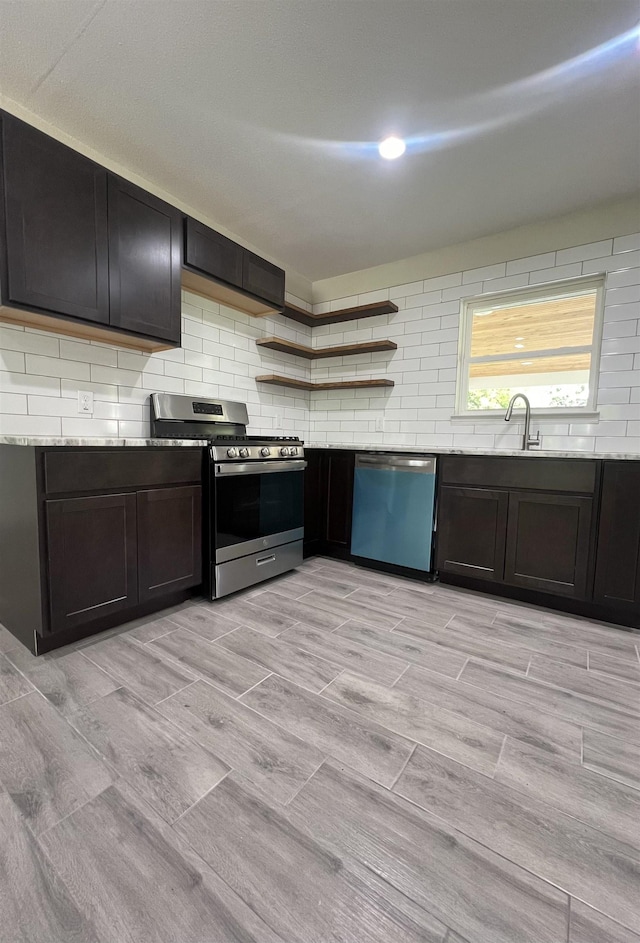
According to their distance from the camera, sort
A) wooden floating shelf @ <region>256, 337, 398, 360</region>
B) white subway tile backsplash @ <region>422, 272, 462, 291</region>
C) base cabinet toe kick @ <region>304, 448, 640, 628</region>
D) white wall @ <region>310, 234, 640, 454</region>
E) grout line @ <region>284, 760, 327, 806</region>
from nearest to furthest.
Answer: grout line @ <region>284, 760, 327, 806</region> → base cabinet toe kick @ <region>304, 448, 640, 628</region> → white wall @ <region>310, 234, 640, 454</region> → white subway tile backsplash @ <region>422, 272, 462, 291</region> → wooden floating shelf @ <region>256, 337, 398, 360</region>

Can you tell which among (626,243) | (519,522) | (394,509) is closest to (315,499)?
(394,509)

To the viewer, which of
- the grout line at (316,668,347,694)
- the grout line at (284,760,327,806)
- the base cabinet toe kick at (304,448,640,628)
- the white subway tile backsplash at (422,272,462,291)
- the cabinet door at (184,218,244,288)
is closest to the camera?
the grout line at (284,760,327,806)

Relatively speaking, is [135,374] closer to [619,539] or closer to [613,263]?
[619,539]

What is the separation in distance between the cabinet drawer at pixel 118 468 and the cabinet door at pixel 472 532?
1.57 metres

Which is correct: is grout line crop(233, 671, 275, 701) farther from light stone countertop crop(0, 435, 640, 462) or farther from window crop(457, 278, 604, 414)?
window crop(457, 278, 604, 414)

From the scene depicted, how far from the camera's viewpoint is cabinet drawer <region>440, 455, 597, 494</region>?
6.82 ft

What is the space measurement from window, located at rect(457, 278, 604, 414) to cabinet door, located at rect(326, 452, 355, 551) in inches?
38.9

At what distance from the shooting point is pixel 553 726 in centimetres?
128

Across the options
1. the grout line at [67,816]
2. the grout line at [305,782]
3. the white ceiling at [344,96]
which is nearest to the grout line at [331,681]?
the grout line at [305,782]

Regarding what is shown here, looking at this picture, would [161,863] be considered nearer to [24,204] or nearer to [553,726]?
[553,726]

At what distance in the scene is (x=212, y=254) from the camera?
2373 mm

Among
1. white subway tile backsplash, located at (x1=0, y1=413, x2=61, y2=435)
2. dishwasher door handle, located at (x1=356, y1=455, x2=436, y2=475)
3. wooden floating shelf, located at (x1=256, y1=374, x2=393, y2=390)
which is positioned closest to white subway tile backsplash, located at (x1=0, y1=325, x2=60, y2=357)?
white subway tile backsplash, located at (x1=0, y1=413, x2=61, y2=435)

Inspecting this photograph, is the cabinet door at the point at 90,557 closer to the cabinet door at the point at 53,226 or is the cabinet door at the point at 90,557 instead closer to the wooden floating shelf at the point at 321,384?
the cabinet door at the point at 53,226

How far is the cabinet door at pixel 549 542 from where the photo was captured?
2092mm
